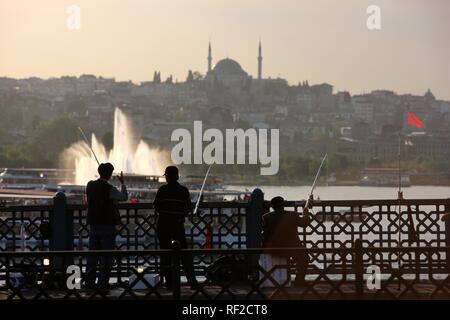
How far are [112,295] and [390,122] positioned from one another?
143120 mm

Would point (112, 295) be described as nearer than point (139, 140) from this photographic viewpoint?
Yes

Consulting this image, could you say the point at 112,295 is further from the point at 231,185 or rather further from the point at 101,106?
the point at 101,106

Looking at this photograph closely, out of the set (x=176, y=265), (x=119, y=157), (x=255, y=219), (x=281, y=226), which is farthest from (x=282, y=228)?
(x=119, y=157)

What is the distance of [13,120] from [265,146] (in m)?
24.1

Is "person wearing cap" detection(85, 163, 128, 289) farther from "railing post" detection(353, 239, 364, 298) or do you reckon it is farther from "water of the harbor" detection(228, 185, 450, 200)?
"water of the harbor" detection(228, 185, 450, 200)

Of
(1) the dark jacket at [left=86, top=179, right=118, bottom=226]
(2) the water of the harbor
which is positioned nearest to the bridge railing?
(1) the dark jacket at [left=86, top=179, right=118, bottom=226]

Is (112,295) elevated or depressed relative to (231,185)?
elevated

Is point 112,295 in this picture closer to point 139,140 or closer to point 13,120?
point 139,140

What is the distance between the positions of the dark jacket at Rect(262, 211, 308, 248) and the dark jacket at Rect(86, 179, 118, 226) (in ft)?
3.58

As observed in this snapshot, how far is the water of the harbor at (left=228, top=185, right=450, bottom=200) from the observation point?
8019cm

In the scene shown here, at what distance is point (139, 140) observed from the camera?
117688 millimetres

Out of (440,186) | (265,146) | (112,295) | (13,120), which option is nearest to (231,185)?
(440,186)

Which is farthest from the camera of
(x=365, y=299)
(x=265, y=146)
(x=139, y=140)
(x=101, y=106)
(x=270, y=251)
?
(x=101, y=106)

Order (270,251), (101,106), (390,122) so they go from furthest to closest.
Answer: (390,122), (101,106), (270,251)
